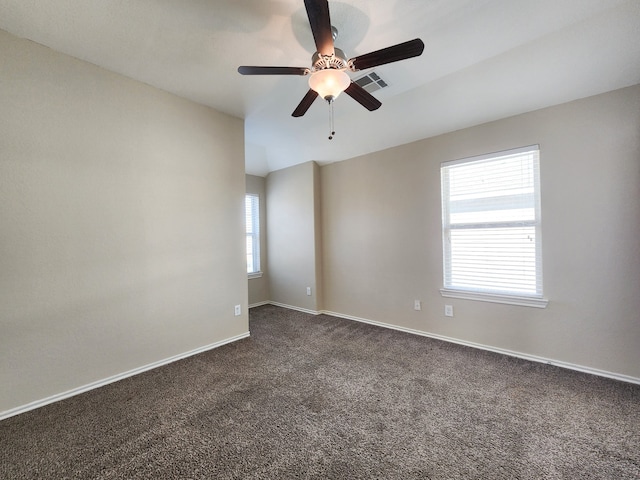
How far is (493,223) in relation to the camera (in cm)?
284

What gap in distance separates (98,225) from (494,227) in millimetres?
3766

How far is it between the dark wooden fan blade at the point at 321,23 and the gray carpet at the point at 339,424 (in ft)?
7.56

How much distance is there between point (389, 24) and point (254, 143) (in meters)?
2.84

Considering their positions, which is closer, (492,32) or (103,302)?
(492,32)

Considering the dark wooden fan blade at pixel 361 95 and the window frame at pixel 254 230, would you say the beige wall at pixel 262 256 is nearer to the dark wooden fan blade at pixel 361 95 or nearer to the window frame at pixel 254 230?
the window frame at pixel 254 230

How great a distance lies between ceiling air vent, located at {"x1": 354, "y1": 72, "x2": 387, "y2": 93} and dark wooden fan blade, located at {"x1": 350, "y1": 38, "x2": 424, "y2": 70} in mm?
923

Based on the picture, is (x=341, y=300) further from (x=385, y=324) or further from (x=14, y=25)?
(x=14, y=25)

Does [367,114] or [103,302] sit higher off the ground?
[367,114]

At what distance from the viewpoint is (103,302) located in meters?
2.29

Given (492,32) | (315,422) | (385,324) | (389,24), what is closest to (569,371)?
(385,324)

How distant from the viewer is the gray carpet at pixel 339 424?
4.70ft

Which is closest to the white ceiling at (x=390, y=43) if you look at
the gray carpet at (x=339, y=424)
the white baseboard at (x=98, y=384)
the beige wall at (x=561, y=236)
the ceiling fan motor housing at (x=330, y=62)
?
the beige wall at (x=561, y=236)

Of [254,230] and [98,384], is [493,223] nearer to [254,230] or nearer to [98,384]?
[254,230]

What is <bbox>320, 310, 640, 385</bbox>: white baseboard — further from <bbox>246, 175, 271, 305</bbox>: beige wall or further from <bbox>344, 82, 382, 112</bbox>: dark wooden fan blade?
<bbox>344, 82, 382, 112</bbox>: dark wooden fan blade
